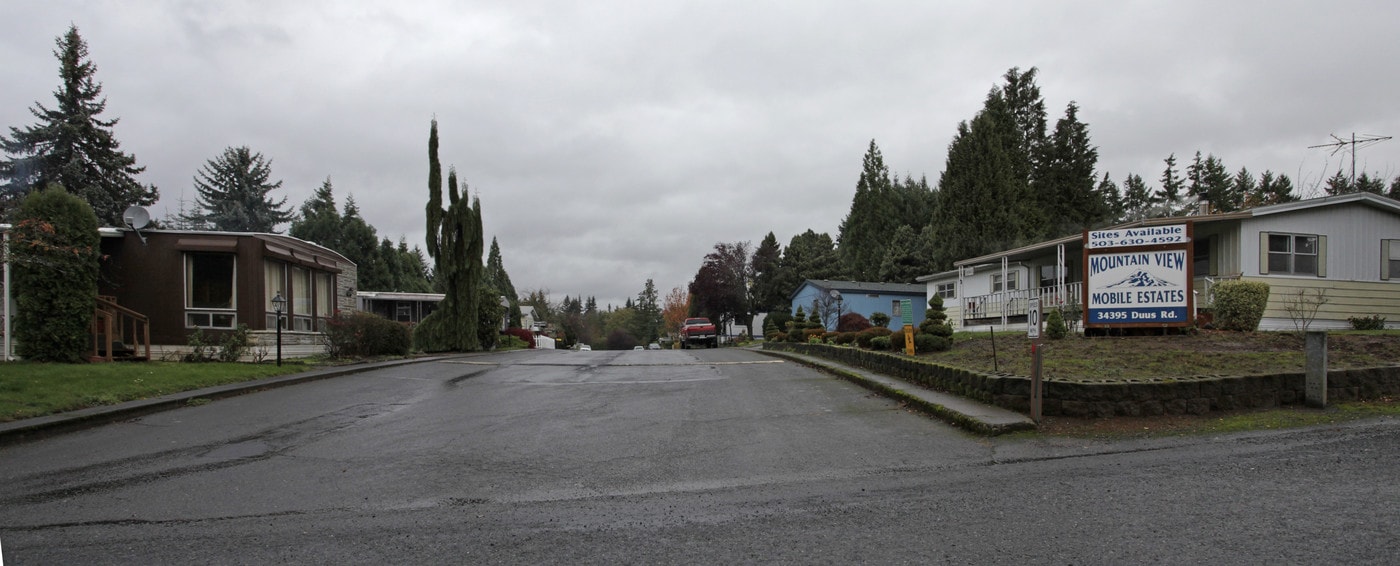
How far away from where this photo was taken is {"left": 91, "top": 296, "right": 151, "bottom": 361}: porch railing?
1462 cm

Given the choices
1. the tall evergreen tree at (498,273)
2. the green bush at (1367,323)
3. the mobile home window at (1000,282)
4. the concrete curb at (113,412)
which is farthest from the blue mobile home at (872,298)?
the tall evergreen tree at (498,273)

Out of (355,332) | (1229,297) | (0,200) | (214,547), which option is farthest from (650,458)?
(0,200)

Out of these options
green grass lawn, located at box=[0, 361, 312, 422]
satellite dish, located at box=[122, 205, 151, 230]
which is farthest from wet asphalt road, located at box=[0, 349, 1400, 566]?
satellite dish, located at box=[122, 205, 151, 230]

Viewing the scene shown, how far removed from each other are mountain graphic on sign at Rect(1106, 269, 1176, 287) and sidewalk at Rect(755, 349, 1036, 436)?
→ 5362 millimetres

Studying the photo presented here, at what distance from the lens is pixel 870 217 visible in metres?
60.9

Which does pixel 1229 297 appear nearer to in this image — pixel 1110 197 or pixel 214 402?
pixel 214 402

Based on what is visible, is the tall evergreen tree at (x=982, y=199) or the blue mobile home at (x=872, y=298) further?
the blue mobile home at (x=872, y=298)

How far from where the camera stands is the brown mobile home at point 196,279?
1750 centimetres

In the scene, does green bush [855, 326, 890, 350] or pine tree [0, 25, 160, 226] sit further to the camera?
pine tree [0, 25, 160, 226]

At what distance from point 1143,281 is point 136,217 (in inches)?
880

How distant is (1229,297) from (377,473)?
16.8 metres

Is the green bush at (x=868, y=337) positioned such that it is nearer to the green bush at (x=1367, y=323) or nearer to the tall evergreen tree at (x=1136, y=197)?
the green bush at (x=1367, y=323)

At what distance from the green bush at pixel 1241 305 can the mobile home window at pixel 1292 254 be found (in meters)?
2.90

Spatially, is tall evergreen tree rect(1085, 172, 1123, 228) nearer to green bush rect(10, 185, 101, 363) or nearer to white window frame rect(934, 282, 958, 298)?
white window frame rect(934, 282, 958, 298)
